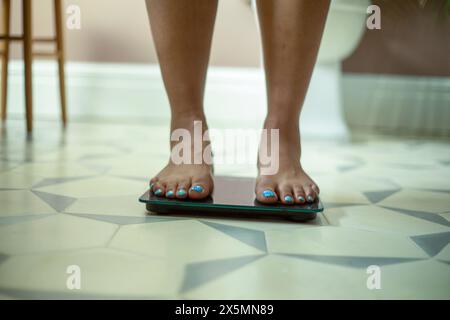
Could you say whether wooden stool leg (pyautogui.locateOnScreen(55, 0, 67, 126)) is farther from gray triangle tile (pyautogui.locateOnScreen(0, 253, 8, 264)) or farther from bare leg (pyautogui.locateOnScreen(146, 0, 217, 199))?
gray triangle tile (pyautogui.locateOnScreen(0, 253, 8, 264))

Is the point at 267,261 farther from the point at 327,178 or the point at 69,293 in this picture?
the point at 327,178

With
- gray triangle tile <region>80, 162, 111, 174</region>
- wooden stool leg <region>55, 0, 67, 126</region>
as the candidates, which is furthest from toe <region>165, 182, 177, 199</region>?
wooden stool leg <region>55, 0, 67, 126</region>

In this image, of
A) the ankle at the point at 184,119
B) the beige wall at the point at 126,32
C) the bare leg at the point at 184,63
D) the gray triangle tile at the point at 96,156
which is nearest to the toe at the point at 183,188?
the bare leg at the point at 184,63

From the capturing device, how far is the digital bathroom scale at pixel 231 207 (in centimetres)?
76

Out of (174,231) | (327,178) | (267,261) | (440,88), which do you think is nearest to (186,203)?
(174,231)

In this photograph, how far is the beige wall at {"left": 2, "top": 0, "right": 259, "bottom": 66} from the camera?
205 cm

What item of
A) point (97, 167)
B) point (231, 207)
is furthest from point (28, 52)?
point (231, 207)

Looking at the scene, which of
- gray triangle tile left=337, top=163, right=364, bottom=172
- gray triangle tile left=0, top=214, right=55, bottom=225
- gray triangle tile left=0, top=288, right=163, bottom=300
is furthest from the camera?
gray triangle tile left=337, top=163, right=364, bottom=172

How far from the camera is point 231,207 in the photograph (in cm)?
76

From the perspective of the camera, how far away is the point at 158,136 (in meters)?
1.73

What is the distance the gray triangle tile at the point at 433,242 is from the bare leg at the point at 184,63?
13.3 inches

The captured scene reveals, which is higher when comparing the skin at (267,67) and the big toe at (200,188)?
the skin at (267,67)

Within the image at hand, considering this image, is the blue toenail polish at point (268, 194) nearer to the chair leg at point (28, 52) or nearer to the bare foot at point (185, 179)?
the bare foot at point (185, 179)

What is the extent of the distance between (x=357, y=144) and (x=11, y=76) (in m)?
1.47
